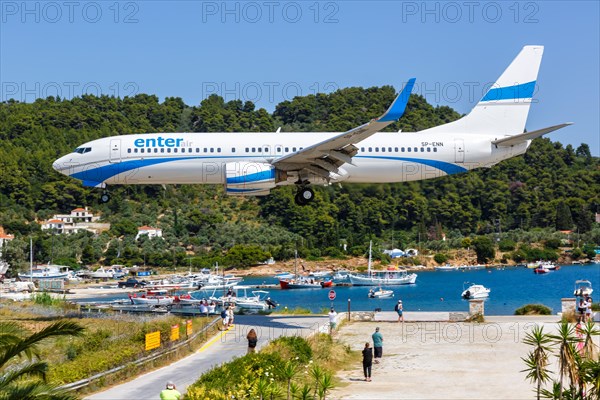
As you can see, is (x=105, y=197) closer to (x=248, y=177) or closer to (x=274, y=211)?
(x=248, y=177)

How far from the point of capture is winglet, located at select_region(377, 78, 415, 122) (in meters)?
37.7

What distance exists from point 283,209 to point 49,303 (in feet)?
289

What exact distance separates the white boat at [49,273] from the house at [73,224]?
10851mm

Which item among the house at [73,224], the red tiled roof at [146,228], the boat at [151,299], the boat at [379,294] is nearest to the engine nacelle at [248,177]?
the boat at [151,299]

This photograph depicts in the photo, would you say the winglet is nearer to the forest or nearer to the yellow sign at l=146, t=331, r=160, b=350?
the yellow sign at l=146, t=331, r=160, b=350

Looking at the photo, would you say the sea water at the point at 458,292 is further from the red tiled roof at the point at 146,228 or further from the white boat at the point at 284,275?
the red tiled roof at the point at 146,228

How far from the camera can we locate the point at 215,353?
3647cm

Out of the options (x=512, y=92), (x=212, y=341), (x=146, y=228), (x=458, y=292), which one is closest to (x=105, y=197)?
(x=212, y=341)

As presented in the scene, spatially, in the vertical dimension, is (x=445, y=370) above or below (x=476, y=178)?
below

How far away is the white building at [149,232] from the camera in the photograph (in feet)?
481

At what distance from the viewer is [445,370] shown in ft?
113

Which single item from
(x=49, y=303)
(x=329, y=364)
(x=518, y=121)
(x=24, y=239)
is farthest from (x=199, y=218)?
(x=329, y=364)

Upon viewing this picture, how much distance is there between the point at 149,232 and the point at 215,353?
112507 millimetres

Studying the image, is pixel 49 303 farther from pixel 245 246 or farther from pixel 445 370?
pixel 245 246
